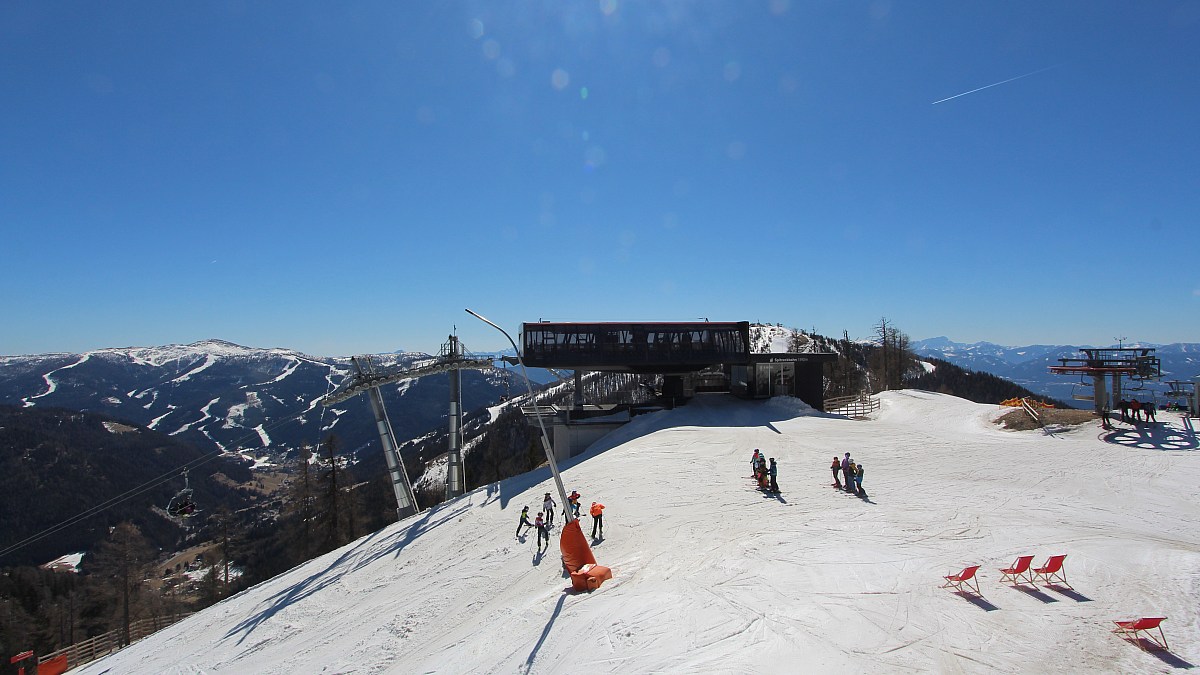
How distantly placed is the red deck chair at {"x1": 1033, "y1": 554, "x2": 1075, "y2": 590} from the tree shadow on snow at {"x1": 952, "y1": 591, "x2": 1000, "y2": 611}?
1.66 meters

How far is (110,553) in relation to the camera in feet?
123

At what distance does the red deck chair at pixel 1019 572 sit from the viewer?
41.0 feet

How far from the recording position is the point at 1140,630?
10.4m

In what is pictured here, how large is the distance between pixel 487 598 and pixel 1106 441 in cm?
3299

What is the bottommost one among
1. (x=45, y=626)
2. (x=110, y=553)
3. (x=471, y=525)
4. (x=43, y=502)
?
(x=43, y=502)

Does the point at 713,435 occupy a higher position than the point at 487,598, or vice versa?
the point at 713,435

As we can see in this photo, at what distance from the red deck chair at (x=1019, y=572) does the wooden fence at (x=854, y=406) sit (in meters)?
31.1

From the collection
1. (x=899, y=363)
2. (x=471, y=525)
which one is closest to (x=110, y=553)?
(x=471, y=525)

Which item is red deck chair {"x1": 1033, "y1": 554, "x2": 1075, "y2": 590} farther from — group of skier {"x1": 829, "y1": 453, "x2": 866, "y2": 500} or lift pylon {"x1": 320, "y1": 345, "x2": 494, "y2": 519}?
lift pylon {"x1": 320, "y1": 345, "x2": 494, "y2": 519}

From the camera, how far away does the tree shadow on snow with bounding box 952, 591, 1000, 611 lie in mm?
11586

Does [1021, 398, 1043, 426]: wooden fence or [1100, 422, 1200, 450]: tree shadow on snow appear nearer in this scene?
[1100, 422, 1200, 450]: tree shadow on snow

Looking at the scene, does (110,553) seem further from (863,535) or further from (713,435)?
(863,535)

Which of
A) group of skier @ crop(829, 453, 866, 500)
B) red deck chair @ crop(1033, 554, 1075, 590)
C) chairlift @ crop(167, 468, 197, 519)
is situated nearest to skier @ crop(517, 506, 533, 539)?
group of skier @ crop(829, 453, 866, 500)

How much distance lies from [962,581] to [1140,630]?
9.75ft
